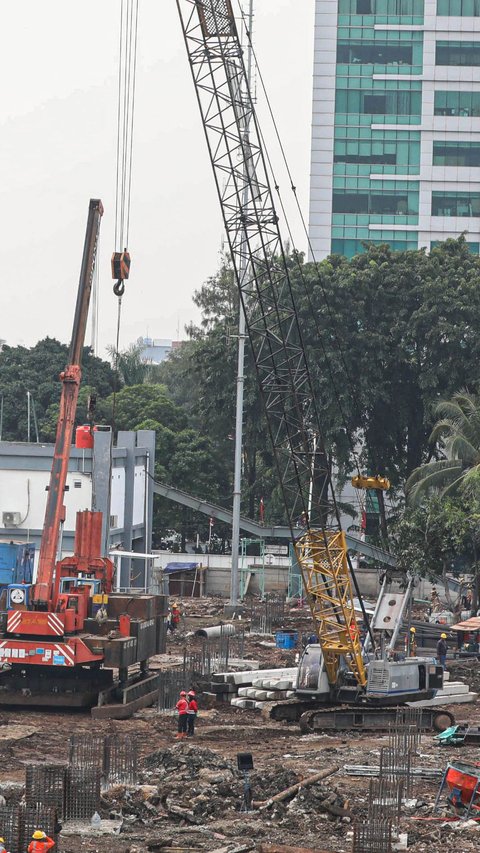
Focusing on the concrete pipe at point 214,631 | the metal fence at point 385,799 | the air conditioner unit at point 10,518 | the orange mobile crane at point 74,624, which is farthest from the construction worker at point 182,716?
the air conditioner unit at point 10,518

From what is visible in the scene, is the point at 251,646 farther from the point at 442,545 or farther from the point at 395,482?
the point at 395,482

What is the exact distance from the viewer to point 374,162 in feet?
A: 383

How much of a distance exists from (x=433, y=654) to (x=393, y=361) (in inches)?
1381

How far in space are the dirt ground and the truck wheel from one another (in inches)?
21.1

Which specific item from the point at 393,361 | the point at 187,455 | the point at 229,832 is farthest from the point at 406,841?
the point at 187,455

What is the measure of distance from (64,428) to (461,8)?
89045 mm

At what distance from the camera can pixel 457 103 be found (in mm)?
116062

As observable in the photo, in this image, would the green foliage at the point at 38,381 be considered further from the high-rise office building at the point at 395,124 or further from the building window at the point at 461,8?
the building window at the point at 461,8

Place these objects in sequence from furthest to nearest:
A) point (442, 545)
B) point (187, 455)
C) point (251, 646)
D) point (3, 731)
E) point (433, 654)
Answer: point (187, 455) → point (442, 545) → point (251, 646) → point (433, 654) → point (3, 731)

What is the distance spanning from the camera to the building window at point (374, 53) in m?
117

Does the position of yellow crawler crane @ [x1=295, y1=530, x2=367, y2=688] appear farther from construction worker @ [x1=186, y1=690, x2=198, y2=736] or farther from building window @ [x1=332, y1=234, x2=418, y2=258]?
building window @ [x1=332, y1=234, x2=418, y2=258]

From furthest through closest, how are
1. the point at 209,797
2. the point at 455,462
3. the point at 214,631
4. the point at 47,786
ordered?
the point at 455,462, the point at 214,631, the point at 209,797, the point at 47,786

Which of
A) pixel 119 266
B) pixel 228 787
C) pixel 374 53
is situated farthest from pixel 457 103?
pixel 228 787

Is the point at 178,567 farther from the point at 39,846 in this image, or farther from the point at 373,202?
the point at 39,846
